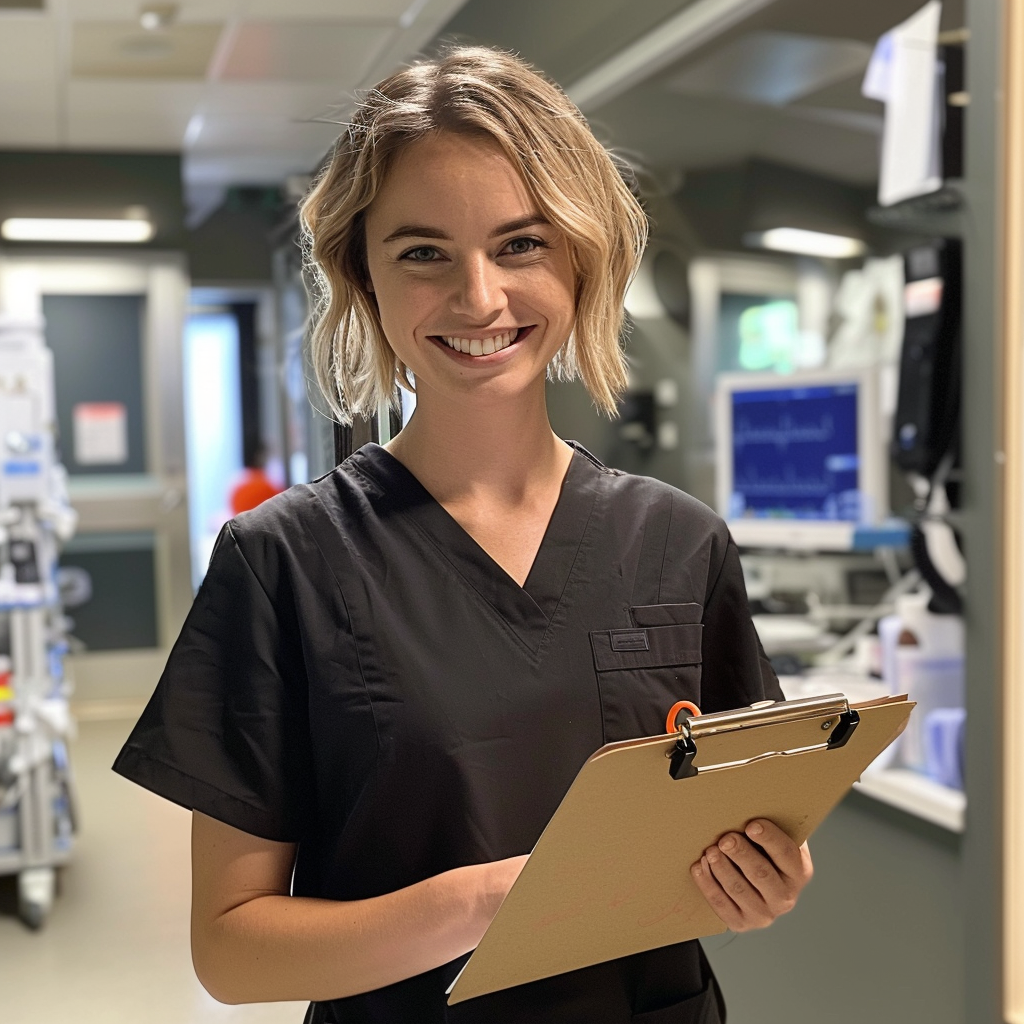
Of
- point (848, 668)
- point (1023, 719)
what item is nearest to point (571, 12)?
point (1023, 719)

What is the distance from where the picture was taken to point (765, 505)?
2492 millimetres

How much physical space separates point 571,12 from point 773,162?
1411 millimetres

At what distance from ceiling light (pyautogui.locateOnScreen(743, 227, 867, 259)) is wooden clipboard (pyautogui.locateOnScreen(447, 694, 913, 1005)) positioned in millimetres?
1766

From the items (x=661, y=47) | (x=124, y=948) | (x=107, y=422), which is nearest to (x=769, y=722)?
(x=124, y=948)

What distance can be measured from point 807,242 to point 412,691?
1.96m

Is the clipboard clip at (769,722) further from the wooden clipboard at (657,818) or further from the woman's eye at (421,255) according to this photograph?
the woman's eye at (421,255)

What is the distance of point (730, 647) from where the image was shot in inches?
35.1

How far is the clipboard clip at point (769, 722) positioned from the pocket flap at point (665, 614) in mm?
168

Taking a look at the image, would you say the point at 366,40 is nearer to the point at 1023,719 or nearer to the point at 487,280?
the point at 487,280

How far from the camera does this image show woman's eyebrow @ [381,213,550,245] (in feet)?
2.40

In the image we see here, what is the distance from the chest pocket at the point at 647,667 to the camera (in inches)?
31.1

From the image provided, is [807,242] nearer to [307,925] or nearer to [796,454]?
[796,454]

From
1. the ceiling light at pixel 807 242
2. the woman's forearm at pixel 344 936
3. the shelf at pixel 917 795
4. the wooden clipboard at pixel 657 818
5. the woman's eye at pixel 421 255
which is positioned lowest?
the shelf at pixel 917 795

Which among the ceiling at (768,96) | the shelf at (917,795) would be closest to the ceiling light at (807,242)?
the ceiling at (768,96)
